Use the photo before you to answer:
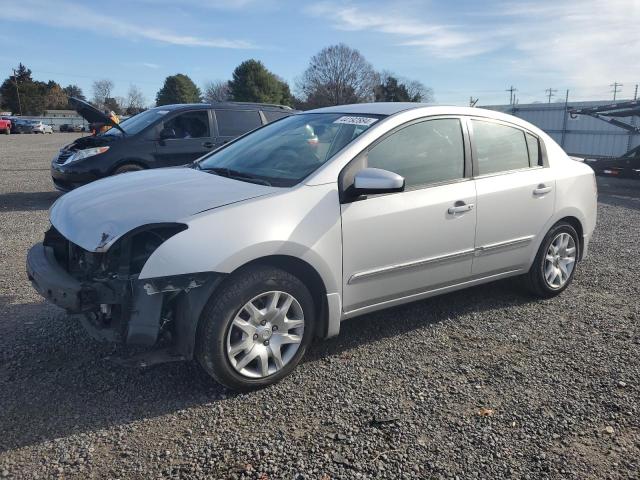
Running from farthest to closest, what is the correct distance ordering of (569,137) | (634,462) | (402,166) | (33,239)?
1. (569,137)
2. (33,239)
3. (402,166)
4. (634,462)

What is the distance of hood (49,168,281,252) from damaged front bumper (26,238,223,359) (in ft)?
0.78

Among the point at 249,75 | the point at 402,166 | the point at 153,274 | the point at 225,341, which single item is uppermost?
the point at 249,75

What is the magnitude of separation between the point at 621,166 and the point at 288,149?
38.9 ft

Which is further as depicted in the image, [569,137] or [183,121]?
[569,137]

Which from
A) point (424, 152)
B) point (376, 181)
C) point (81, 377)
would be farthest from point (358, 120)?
point (81, 377)

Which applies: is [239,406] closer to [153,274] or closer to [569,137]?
[153,274]

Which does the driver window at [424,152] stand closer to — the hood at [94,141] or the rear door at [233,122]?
the rear door at [233,122]

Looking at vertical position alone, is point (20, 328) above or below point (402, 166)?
below

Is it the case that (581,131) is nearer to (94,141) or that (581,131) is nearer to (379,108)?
(94,141)

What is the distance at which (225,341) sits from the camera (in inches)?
122

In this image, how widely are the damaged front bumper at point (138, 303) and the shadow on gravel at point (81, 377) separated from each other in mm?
397

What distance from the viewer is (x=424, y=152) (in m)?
4.02

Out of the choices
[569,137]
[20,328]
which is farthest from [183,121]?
[569,137]

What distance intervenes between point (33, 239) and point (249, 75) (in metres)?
58.5
